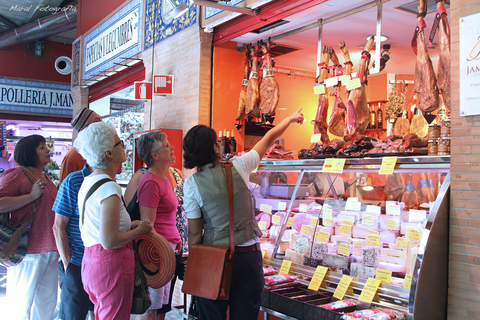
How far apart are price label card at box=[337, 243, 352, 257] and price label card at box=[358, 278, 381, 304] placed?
333mm

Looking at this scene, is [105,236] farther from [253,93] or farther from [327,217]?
[253,93]

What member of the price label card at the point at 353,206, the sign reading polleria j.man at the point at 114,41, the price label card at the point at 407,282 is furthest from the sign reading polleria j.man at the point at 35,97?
the price label card at the point at 407,282

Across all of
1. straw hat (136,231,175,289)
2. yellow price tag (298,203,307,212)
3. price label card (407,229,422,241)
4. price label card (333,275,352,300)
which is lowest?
price label card (333,275,352,300)

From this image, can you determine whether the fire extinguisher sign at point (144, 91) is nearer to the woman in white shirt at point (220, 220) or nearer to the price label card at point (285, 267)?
the price label card at point (285, 267)

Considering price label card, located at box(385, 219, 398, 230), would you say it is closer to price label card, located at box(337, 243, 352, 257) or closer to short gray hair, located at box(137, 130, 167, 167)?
price label card, located at box(337, 243, 352, 257)

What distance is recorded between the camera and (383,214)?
10.6 ft

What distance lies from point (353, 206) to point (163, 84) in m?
3.99

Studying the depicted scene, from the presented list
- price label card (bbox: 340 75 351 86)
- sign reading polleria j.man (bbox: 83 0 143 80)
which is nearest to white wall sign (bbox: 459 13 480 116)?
price label card (bbox: 340 75 351 86)

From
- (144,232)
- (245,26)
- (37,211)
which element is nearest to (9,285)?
(37,211)

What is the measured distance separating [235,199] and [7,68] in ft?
43.9

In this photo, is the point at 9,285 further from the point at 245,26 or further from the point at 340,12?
the point at 340,12

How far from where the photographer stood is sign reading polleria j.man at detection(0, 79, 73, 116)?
13164mm

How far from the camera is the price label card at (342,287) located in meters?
3.01

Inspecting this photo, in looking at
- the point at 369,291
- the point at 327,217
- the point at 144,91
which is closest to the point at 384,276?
the point at 369,291
